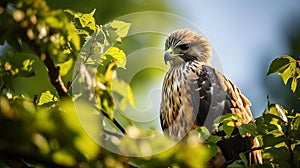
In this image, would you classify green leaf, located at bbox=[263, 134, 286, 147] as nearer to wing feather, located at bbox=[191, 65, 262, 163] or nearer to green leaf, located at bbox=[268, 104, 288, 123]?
green leaf, located at bbox=[268, 104, 288, 123]

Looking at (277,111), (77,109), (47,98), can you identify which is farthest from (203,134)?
(77,109)

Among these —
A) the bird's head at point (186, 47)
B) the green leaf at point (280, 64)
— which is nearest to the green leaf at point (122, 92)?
the green leaf at point (280, 64)

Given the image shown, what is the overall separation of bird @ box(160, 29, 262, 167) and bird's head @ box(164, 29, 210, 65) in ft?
0.10

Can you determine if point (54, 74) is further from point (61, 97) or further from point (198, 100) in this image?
point (198, 100)

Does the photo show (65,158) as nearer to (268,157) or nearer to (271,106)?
(271,106)

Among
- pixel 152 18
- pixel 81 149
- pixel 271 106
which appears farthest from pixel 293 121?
pixel 152 18

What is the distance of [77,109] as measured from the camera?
1.14 m

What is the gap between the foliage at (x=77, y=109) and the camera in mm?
979

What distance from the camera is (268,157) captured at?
2.15 meters

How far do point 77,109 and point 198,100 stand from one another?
226 cm

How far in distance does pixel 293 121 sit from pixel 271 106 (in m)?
0.09

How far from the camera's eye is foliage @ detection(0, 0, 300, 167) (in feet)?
3.21

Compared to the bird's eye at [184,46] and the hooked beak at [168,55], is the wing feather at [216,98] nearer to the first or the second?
the hooked beak at [168,55]

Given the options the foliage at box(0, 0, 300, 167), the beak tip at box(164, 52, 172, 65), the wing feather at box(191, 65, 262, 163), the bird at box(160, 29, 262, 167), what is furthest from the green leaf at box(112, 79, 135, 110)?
the beak tip at box(164, 52, 172, 65)
